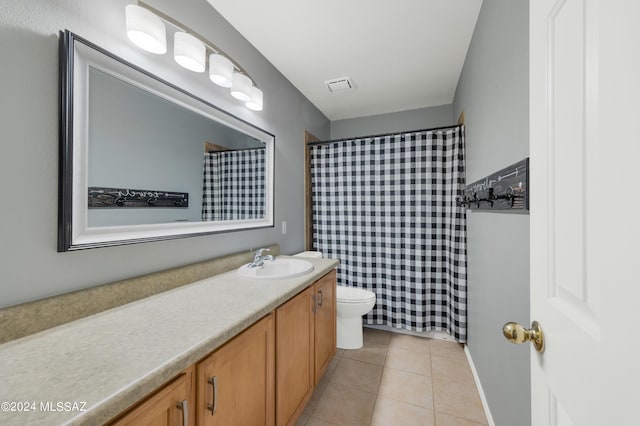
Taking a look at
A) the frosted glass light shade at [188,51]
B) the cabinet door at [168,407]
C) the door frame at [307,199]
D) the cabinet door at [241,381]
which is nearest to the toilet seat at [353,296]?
the door frame at [307,199]

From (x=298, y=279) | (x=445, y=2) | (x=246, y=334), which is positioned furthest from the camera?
(x=445, y=2)

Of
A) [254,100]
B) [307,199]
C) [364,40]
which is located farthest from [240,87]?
[307,199]

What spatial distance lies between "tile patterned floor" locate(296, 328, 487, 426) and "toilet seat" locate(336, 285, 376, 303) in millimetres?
460

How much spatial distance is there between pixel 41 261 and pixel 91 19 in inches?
35.1

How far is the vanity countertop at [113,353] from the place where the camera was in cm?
50

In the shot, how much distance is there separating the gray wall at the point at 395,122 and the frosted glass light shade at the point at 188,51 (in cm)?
224

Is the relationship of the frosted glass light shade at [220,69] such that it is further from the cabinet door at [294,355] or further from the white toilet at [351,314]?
the white toilet at [351,314]

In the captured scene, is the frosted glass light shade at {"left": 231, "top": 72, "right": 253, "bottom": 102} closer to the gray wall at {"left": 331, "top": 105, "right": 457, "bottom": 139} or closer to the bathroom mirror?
the bathroom mirror

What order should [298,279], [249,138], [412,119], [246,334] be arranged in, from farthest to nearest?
[412,119] < [249,138] < [298,279] < [246,334]

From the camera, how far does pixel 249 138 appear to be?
1.86 m
